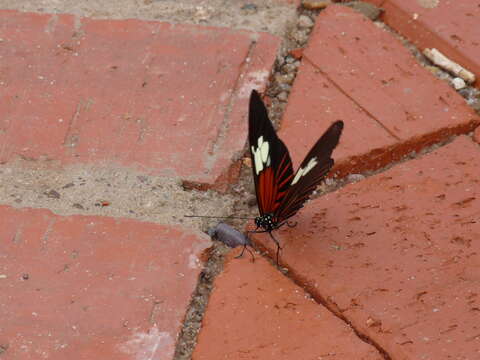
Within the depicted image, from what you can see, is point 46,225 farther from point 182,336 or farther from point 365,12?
point 365,12

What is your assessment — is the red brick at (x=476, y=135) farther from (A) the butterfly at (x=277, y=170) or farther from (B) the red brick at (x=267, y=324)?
(B) the red brick at (x=267, y=324)

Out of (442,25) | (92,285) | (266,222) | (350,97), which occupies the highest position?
(442,25)

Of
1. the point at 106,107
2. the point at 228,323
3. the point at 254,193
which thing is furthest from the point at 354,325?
the point at 106,107

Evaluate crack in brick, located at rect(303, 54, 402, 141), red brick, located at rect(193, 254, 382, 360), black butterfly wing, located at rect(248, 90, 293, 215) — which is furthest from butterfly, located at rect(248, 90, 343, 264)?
crack in brick, located at rect(303, 54, 402, 141)

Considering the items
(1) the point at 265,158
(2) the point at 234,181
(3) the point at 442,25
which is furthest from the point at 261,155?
(3) the point at 442,25

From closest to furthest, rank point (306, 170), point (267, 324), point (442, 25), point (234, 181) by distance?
point (267, 324)
point (306, 170)
point (234, 181)
point (442, 25)

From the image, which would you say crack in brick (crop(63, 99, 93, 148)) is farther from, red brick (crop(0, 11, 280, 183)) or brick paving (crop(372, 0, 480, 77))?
brick paving (crop(372, 0, 480, 77))

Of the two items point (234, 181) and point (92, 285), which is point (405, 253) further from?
point (92, 285)
